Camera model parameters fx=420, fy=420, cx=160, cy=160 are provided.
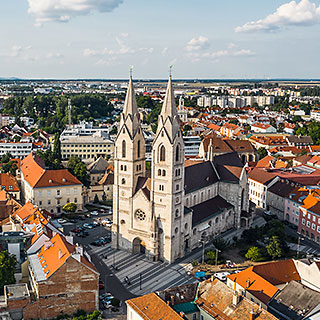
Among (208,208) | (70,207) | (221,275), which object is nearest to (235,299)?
(221,275)

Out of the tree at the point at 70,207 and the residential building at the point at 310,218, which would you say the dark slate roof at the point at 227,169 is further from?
the tree at the point at 70,207

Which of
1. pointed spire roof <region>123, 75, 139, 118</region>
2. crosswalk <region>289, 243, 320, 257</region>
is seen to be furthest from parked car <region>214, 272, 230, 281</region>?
pointed spire roof <region>123, 75, 139, 118</region>

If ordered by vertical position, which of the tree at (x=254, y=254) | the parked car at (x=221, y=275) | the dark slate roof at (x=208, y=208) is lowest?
the parked car at (x=221, y=275)

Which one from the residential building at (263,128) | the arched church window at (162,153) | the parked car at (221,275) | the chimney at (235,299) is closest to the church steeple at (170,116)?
the arched church window at (162,153)

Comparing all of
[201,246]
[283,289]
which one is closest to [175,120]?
[201,246]

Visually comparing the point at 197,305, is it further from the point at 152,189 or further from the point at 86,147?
the point at 86,147

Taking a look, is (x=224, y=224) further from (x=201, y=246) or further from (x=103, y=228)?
(x=103, y=228)

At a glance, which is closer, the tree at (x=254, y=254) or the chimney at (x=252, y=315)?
the chimney at (x=252, y=315)

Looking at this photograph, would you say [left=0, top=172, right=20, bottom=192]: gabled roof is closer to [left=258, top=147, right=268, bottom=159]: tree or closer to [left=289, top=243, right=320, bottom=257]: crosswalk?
[left=289, top=243, right=320, bottom=257]: crosswalk
